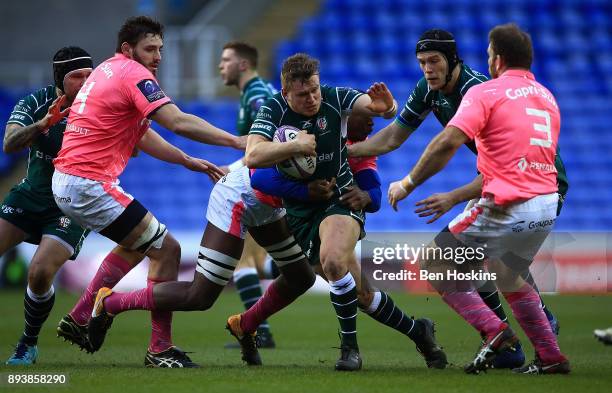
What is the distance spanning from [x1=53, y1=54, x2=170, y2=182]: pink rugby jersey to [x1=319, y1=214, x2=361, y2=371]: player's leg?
1.47 meters

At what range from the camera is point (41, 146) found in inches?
311

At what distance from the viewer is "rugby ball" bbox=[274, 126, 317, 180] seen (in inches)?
276

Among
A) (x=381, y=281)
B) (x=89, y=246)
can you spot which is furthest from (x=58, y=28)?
(x=381, y=281)

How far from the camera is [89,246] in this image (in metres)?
16.1

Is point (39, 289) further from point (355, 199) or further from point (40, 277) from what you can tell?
point (355, 199)

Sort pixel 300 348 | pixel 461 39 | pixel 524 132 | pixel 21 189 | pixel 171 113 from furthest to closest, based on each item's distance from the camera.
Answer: pixel 461 39 < pixel 300 348 < pixel 21 189 < pixel 171 113 < pixel 524 132

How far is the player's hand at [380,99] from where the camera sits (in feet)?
23.1

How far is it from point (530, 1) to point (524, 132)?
15846mm

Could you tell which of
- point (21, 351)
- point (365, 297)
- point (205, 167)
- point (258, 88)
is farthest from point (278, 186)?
point (258, 88)

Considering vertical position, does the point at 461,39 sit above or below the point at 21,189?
above

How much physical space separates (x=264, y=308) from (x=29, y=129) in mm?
2139

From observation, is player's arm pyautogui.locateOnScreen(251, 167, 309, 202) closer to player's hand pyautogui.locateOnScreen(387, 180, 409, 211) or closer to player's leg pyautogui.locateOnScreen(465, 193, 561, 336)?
player's hand pyautogui.locateOnScreen(387, 180, 409, 211)

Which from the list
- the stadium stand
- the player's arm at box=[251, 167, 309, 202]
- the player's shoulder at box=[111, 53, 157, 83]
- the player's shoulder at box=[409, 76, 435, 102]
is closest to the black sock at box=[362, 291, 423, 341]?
the player's arm at box=[251, 167, 309, 202]

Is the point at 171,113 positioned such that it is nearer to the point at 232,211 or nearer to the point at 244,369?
the point at 232,211
